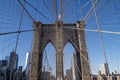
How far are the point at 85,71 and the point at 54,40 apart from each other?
4.62 meters

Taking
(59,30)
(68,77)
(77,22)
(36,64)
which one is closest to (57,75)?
(36,64)

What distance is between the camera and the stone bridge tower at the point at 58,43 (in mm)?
13871

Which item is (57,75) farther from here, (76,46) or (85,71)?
(76,46)

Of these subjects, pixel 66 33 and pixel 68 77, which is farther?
pixel 68 77

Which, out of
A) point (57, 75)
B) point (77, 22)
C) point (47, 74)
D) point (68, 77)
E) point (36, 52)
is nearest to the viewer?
point (57, 75)

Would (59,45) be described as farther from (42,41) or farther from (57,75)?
(57,75)

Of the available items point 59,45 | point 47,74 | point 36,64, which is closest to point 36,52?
point 36,64

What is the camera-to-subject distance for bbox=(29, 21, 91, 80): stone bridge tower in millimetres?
13871

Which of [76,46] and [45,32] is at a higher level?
[45,32]

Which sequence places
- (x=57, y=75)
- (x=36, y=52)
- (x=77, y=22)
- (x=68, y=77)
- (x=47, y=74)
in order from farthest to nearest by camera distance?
(x=68, y=77) → (x=47, y=74) → (x=77, y=22) → (x=36, y=52) → (x=57, y=75)

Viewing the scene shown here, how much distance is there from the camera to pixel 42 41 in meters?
15.9

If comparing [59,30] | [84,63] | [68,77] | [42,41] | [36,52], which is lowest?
[68,77]

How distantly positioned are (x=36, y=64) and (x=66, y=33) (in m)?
4.75

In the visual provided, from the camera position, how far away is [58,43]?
15.4m
